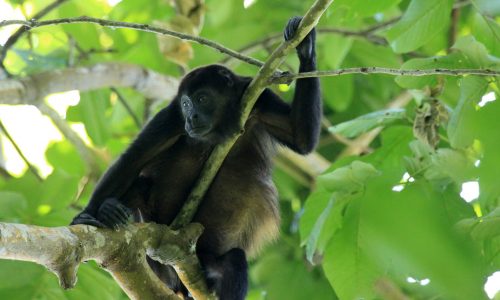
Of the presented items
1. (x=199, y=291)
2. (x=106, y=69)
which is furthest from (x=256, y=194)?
(x=106, y=69)

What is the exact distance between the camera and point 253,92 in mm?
3652

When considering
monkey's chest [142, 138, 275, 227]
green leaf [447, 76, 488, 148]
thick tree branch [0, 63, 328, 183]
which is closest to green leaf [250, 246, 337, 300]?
thick tree branch [0, 63, 328, 183]

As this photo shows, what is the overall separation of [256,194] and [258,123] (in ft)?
1.52

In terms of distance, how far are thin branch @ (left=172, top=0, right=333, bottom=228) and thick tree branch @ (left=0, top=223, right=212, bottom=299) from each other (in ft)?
0.37

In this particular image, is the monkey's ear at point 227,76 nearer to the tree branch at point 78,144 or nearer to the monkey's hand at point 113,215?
the monkey's hand at point 113,215

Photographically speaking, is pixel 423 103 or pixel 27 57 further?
pixel 27 57

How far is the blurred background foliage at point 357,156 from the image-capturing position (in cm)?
292

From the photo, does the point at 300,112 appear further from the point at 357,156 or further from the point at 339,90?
the point at 339,90

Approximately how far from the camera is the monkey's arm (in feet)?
14.9

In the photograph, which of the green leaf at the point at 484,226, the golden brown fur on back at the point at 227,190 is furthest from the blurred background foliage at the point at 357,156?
the golden brown fur on back at the point at 227,190

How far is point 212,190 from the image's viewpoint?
16.2 feet

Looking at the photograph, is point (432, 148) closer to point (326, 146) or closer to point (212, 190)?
point (212, 190)

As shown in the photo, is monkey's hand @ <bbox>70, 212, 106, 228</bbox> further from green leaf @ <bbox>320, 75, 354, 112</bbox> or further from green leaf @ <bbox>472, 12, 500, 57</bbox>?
green leaf @ <bbox>320, 75, 354, 112</bbox>

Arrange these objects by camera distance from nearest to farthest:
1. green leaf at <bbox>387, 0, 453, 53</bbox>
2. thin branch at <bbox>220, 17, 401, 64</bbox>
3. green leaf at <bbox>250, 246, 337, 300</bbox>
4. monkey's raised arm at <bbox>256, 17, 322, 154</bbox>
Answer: green leaf at <bbox>387, 0, 453, 53</bbox> → monkey's raised arm at <bbox>256, 17, 322, 154</bbox> → thin branch at <bbox>220, 17, 401, 64</bbox> → green leaf at <bbox>250, 246, 337, 300</bbox>
